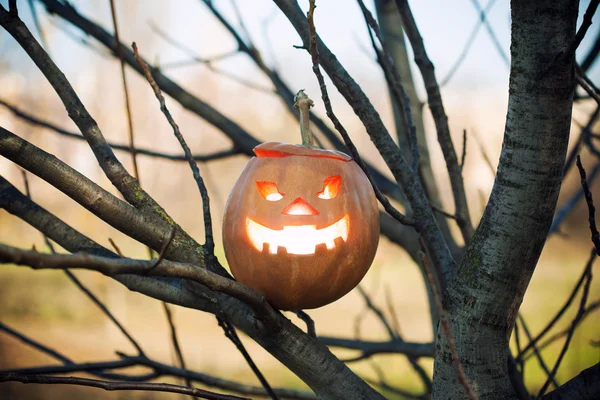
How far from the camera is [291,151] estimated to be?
912 mm

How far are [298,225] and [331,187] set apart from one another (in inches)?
3.9

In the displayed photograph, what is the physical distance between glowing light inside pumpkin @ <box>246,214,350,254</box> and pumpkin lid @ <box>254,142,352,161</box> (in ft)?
0.35

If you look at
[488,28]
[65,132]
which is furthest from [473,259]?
[65,132]

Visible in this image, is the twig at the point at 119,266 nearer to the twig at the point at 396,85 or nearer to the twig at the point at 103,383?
the twig at the point at 103,383

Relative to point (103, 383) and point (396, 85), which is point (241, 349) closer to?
point (103, 383)

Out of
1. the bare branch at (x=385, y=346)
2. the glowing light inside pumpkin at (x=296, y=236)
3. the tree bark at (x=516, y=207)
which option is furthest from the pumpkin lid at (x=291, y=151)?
the bare branch at (x=385, y=346)

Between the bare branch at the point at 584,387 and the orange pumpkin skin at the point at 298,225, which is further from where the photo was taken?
the orange pumpkin skin at the point at 298,225

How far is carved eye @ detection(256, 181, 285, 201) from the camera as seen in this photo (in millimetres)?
895

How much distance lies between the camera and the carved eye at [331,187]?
0.91 metres

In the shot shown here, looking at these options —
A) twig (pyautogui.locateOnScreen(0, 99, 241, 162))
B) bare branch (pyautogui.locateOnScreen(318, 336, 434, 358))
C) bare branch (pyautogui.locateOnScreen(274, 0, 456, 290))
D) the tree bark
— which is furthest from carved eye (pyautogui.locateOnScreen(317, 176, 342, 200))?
bare branch (pyautogui.locateOnScreen(318, 336, 434, 358))

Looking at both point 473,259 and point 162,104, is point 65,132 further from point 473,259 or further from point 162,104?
point 473,259

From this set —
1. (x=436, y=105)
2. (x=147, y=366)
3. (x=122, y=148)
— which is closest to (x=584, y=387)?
(x=436, y=105)

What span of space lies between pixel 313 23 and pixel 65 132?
0.81m

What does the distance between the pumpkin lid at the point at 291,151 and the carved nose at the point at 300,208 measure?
0.27ft
